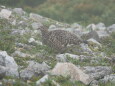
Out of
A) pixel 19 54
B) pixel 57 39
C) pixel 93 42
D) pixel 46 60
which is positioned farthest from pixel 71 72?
pixel 93 42

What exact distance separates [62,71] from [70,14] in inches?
1170

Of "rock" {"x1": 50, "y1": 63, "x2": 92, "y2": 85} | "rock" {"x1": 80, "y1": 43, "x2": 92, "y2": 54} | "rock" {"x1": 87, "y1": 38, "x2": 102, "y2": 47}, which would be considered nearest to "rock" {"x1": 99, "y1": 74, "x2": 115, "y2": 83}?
"rock" {"x1": 50, "y1": 63, "x2": 92, "y2": 85}

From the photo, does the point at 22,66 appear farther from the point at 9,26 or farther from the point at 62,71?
the point at 9,26

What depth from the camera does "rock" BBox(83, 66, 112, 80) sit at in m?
11.1

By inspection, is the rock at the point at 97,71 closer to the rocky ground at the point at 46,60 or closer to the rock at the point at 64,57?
the rocky ground at the point at 46,60

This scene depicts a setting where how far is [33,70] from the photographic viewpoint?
10.5m

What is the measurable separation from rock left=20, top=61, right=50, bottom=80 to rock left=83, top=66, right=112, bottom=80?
1280mm

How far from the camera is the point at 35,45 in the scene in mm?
15375

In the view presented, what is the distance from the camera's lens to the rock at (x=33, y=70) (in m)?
9.96

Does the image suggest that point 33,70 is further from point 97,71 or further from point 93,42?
point 93,42

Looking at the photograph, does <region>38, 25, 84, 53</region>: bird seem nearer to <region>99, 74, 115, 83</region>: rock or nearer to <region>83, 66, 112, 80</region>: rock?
<region>83, 66, 112, 80</region>: rock

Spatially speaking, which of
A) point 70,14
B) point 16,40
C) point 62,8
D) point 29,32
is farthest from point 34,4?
point 16,40

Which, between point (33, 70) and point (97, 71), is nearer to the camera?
point (33, 70)

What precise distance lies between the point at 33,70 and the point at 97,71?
7.15 feet
